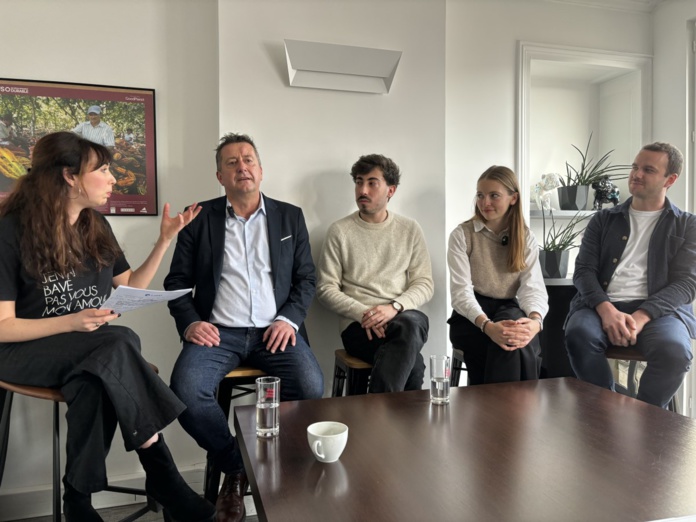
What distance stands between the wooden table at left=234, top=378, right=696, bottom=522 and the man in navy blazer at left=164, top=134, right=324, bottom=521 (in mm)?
529

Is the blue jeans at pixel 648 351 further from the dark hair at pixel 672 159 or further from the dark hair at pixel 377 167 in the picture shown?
the dark hair at pixel 377 167

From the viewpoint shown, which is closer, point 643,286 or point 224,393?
point 224,393

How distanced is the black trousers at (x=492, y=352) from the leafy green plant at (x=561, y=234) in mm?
791

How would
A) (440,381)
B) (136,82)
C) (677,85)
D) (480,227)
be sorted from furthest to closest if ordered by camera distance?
(677,85), (480,227), (136,82), (440,381)

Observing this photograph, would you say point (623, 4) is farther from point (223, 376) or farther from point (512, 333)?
point (223, 376)

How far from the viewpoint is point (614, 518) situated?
0.90 m

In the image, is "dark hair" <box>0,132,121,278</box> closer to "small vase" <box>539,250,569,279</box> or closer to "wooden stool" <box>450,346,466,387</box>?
"wooden stool" <box>450,346,466,387</box>

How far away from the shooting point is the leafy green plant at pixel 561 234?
3062mm

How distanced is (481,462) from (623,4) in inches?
124

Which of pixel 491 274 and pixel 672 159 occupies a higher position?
pixel 672 159

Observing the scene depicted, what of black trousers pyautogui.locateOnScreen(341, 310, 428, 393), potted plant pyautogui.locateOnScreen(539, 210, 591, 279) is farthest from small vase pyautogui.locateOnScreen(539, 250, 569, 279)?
black trousers pyautogui.locateOnScreen(341, 310, 428, 393)

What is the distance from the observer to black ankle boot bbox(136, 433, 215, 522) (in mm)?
1610

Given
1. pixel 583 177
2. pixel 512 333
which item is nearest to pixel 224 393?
pixel 512 333

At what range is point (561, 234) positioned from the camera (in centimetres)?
320
